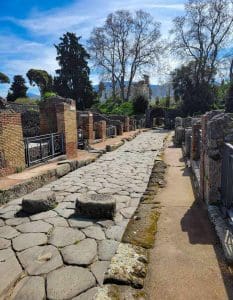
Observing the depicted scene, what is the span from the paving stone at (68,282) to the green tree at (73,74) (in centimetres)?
3730

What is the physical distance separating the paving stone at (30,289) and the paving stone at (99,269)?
539 mm

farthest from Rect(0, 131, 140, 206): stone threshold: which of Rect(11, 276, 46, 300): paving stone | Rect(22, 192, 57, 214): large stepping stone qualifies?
Rect(11, 276, 46, 300): paving stone

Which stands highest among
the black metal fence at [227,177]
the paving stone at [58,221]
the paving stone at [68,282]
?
the black metal fence at [227,177]

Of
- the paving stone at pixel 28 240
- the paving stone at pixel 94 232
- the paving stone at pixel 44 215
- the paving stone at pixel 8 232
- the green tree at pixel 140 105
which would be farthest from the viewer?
the green tree at pixel 140 105

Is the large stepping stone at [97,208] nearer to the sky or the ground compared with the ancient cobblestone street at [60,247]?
nearer to the sky

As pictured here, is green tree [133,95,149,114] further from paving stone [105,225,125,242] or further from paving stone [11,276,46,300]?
paving stone [11,276,46,300]

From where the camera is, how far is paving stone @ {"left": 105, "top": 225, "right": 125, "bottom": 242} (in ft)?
12.0

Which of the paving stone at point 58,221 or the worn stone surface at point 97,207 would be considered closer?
the paving stone at point 58,221

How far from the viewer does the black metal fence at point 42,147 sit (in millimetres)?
7751

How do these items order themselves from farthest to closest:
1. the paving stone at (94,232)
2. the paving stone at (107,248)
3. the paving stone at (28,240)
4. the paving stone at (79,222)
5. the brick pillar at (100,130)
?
1. the brick pillar at (100,130)
2. the paving stone at (79,222)
3. the paving stone at (94,232)
4. the paving stone at (28,240)
5. the paving stone at (107,248)

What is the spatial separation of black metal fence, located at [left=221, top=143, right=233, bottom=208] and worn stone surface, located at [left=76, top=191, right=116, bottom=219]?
1.70 m

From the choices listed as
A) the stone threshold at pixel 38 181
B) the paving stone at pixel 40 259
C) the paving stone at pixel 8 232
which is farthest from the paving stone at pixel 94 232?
the stone threshold at pixel 38 181

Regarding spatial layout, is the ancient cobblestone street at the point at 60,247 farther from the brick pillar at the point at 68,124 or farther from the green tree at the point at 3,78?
the green tree at the point at 3,78

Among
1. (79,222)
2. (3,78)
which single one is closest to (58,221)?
(79,222)
